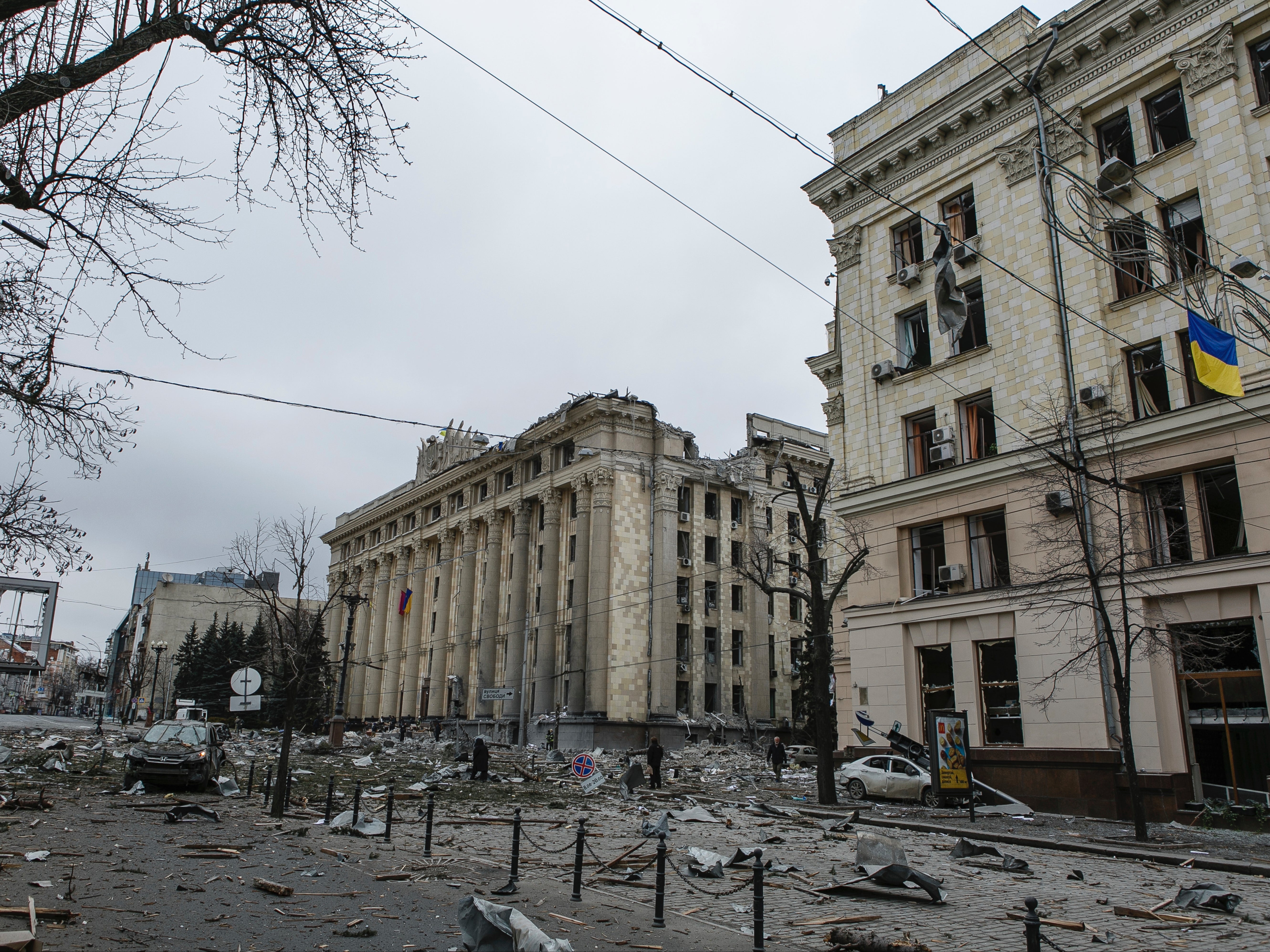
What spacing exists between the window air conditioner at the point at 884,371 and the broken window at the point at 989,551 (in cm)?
507

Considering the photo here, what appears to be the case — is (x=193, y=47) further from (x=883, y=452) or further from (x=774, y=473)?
(x=774, y=473)

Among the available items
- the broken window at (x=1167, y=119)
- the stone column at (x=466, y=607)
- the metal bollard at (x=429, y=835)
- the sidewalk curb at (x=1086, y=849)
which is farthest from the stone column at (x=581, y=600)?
the metal bollard at (x=429, y=835)

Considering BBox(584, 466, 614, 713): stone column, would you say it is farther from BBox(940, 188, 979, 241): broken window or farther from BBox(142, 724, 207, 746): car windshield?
BBox(940, 188, 979, 241): broken window

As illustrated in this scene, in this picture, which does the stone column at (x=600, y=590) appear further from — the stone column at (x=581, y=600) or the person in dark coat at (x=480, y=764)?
the person in dark coat at (x=480, y=764)

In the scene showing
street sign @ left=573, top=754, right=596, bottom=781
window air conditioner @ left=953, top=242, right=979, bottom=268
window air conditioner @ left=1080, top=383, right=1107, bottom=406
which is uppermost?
window air conditioner @ left=953, top=242, right=979, bottom=268

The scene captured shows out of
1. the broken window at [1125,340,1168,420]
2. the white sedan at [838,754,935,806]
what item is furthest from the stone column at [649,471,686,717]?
the broken window at [1125,340,1168,420]

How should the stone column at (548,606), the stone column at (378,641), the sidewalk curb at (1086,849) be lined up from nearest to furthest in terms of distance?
the sidewalk curb at (1086,849), the stone column at (548,606), the stone column at (378,641)

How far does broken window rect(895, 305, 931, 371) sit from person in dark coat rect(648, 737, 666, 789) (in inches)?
545

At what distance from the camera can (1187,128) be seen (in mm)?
→ 21188

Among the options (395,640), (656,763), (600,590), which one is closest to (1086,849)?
(656,763)

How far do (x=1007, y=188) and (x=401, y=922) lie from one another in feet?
77.1

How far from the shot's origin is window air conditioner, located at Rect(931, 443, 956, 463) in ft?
79.3

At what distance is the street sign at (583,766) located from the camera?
19234 mm

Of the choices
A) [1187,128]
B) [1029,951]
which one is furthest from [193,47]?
[1187,128]
